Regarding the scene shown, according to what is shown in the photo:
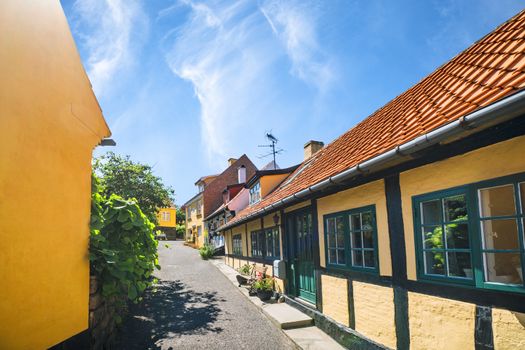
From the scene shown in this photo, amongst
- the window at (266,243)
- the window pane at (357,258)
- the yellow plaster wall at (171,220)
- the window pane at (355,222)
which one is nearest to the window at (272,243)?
the window at (266,243)

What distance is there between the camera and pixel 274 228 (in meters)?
10.6

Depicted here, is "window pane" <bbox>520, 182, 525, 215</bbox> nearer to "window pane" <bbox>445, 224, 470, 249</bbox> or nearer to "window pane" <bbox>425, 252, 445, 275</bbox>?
"window pane" <bbox>445, 224, 470, 249</bbox>

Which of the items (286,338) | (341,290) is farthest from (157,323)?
(341,290)

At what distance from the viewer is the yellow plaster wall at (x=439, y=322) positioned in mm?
3500

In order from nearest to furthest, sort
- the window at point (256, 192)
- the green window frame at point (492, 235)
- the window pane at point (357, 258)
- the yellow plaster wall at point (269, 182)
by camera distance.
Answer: the green window frame at point (492, 235), the window pane at point (357, 258), the yellow plaster wall at point (269, 182), the window at point (256, 192)

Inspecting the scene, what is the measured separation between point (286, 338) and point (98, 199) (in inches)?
172

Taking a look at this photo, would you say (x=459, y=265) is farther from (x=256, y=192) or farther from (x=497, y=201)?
(x=256, y=192)

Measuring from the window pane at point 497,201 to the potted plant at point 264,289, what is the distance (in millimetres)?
7456

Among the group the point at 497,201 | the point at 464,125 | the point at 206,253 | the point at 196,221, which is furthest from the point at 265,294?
the point at 196,221

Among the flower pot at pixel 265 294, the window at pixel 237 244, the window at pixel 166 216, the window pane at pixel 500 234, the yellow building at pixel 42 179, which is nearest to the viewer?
the yellow building at pixel 42 179

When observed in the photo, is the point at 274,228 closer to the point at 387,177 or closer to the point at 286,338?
the point at 286,338

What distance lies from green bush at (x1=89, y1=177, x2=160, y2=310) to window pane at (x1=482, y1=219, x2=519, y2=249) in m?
4.65

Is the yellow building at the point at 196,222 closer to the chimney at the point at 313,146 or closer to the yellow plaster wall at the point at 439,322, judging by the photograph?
the chimney at the point at 313,146

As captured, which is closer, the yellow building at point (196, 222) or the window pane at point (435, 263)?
the window pane at point (435, 263)
